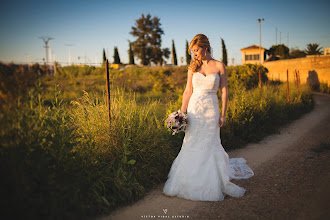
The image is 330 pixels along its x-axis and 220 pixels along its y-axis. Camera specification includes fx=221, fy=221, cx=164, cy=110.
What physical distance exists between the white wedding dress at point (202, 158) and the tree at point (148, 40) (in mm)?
49734

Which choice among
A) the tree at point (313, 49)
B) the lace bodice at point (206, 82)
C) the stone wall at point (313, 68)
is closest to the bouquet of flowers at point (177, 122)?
the lace bodice at point (206, 82)

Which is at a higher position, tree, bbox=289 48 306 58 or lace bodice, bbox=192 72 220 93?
tree, bbox=289 48 306 58

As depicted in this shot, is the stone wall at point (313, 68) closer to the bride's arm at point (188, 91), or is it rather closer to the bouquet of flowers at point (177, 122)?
the bride's arm at point (188, 91)

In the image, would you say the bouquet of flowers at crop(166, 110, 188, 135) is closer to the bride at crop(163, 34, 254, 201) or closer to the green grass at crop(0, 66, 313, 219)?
the bride at crop(163, 34, 254, 201)

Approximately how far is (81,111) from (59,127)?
4.58 feet

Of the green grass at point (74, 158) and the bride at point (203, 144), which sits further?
the bride at point (203, 144)

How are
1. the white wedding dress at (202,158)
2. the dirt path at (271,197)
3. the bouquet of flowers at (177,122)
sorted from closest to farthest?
the dirt path at (271,197), the white wedding dress at (202,158), the bouquet of flowers at (177,122)

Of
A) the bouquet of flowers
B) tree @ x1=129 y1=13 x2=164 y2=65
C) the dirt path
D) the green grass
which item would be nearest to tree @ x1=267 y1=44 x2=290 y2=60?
tree @ x1=129 y1=13 x2=164 y2=65

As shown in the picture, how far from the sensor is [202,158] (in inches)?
130

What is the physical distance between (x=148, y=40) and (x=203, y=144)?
53835 mm

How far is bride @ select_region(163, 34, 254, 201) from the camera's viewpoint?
125 inches

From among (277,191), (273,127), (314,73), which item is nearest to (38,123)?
(277,191)

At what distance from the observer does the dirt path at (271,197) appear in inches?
107

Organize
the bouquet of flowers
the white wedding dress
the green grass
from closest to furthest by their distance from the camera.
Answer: the green grass → the white wedding dress → the bouquet of flowers
